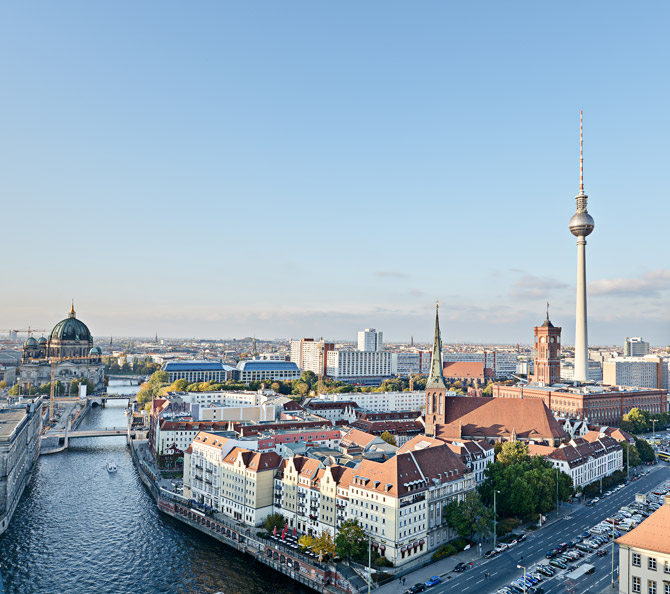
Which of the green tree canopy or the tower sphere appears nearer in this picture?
the green tree canopy

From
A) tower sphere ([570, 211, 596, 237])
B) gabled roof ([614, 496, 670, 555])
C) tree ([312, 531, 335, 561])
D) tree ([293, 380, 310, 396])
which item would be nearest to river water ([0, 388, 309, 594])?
tree ([312, 531, 335, 561])

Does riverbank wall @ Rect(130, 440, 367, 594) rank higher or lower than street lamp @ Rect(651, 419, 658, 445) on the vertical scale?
lower

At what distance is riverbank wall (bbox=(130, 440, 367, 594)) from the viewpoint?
1943 inches

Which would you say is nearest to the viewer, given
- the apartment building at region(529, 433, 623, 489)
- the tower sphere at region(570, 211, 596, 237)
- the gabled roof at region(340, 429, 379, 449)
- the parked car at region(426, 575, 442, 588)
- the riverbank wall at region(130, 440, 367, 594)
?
the parked car at region(426, 575, 442, 588)

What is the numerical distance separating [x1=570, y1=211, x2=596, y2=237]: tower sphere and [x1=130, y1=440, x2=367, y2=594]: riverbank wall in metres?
119

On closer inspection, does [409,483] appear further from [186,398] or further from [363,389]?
[363,389]

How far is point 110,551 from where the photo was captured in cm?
5734

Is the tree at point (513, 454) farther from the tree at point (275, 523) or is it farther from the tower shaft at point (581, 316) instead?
the tower shaft at point (581, 316)

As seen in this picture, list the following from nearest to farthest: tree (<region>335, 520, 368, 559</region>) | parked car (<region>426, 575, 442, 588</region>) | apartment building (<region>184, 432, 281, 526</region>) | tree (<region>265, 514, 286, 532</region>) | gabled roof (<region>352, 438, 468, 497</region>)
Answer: parked car (<region>426, 575, 442, 588</region>)
tree (<region>335, 520, 368, 559</region>)
gabled roof (<region>352, 438, 468, 497</region>)
tree (<region>265, 514, 286, 532</region>)
apartment building (<region>184, 432, 281, 526</region>)

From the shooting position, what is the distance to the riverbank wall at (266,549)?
49.3m

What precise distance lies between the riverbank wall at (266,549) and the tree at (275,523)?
1579mm

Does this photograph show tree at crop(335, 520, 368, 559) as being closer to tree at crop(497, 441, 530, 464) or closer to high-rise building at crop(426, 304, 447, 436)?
tree at crop(497, 441, 530, 464)

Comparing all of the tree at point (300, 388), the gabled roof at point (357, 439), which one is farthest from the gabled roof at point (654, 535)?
the tree at point (300, 388)

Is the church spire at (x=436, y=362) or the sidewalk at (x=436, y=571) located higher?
the church spire at (x=436, y=362)
